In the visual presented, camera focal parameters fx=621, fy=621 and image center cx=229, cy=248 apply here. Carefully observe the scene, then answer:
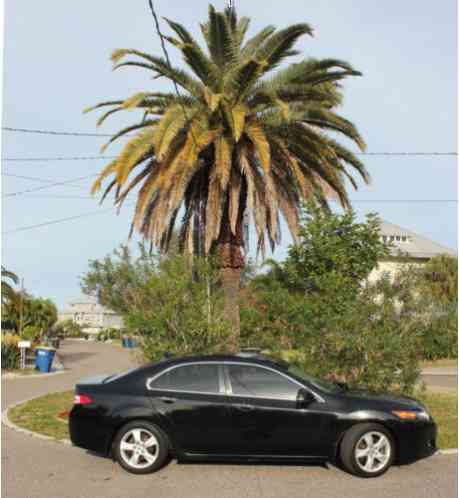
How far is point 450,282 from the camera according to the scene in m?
36.2

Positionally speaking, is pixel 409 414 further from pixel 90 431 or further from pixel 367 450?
pixel 90 431

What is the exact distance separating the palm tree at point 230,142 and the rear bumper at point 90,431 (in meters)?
6.92

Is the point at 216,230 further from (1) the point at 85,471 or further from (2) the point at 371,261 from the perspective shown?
(1) the point at 85,471

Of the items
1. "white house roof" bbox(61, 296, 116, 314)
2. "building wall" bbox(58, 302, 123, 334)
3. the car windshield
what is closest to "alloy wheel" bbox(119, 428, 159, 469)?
the car windshield

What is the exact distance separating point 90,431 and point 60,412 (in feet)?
16.8

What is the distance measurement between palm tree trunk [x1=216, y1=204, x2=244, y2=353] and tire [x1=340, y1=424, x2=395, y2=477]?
18.0 feet

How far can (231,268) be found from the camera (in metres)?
15.0

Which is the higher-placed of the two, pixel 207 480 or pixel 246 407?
pixel 246 407

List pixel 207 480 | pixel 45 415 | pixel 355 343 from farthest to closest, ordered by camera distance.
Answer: pixel 45 415, pixel 355 343, pixel 207 480

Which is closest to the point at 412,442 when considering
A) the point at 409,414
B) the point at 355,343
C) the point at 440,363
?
the point at 409,414

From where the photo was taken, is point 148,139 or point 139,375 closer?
point 139,375

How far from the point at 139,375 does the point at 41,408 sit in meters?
6.08

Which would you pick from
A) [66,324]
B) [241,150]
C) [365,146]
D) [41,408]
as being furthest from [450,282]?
[66,324]

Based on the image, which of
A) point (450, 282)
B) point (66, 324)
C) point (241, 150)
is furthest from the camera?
point (66, 324)
